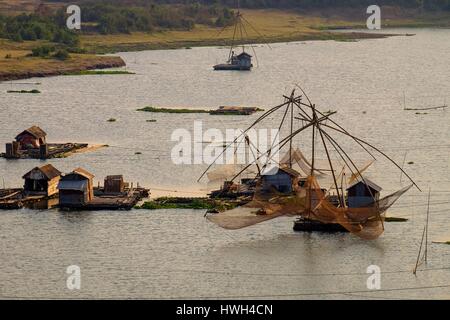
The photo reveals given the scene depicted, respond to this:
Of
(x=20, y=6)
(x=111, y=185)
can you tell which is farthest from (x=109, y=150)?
(x=20, y=6)

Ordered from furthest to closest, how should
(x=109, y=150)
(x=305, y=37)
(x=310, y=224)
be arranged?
(x=305, y=37), (x=109, y=150), (x=310, y=224)

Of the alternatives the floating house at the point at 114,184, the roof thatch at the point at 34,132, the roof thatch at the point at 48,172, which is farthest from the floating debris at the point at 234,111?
the floating house at the point at 114,184

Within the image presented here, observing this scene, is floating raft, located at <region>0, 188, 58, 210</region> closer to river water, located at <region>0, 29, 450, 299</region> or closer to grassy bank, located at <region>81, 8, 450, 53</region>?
river water, located at <region>0, 29, 450, 299</region>

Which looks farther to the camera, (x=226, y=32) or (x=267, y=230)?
(x=226, y=32)

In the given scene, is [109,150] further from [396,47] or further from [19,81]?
[396,47]

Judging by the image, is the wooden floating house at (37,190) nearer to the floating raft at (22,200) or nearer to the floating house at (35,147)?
the floating raft at (22,200)

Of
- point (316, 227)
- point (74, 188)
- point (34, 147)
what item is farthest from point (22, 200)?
point (316, 227)

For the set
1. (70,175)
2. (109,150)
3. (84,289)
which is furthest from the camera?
(109,150)

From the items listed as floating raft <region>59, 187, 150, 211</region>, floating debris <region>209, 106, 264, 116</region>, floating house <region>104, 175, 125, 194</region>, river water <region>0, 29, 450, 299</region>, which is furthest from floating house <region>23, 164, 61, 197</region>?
floating debris <region>209, 106, 264, 116</region>
